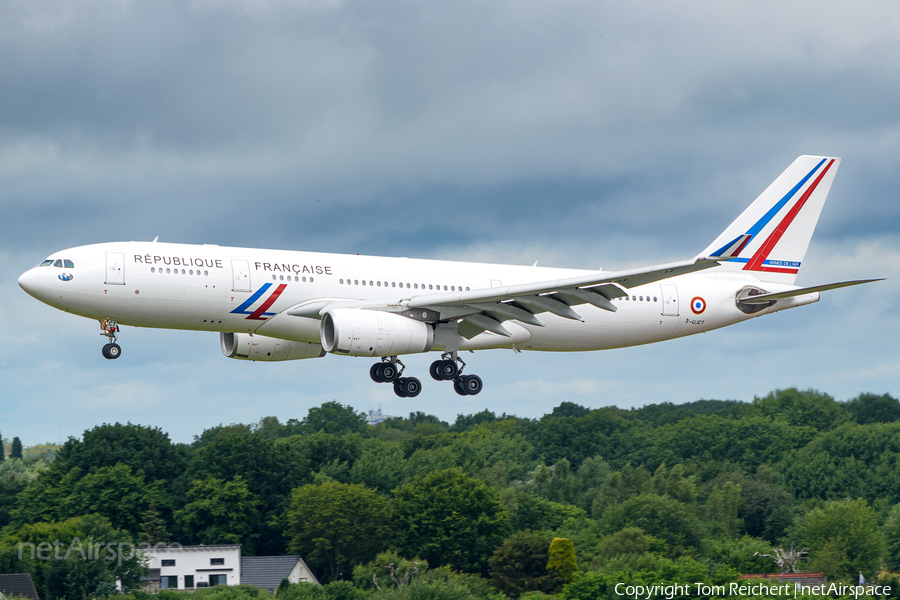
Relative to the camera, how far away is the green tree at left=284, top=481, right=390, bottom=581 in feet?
317

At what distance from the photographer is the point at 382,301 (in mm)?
42156

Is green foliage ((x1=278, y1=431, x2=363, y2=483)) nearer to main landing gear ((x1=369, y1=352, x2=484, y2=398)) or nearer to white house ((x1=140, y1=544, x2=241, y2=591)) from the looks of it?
white house ((x1=140, y1=544, x2=241, y2=591))

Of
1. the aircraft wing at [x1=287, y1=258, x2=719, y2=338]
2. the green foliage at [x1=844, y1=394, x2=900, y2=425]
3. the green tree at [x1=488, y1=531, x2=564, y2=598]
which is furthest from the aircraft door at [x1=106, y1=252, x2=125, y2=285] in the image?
the green foliage at [x1=844, y1=394, x2=900, y2=425]

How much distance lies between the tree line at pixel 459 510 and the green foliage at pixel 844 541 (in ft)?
0.64

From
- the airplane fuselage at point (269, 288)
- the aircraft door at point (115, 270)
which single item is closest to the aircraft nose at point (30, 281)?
the airplane fuselage at point (269, 288)

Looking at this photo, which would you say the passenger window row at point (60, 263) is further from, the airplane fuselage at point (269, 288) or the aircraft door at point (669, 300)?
the aircraft door at point (669, 300)

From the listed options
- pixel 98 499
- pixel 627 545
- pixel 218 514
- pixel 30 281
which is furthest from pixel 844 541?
pixel 30 281

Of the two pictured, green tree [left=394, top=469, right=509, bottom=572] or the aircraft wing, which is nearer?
the aircraft wing

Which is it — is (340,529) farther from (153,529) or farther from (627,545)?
(627,545)

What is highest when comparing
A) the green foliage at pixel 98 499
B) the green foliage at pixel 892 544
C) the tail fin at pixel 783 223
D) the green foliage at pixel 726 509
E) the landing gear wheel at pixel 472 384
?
the tail fin at pixel 783 223

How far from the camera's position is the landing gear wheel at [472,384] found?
144ft

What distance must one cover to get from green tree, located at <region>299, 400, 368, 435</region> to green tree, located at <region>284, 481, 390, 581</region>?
86.8 m

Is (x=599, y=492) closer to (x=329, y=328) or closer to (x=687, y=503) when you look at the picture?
(x=687, y=503)

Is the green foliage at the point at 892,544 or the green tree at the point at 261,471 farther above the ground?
the green tree at the point at 261,471
